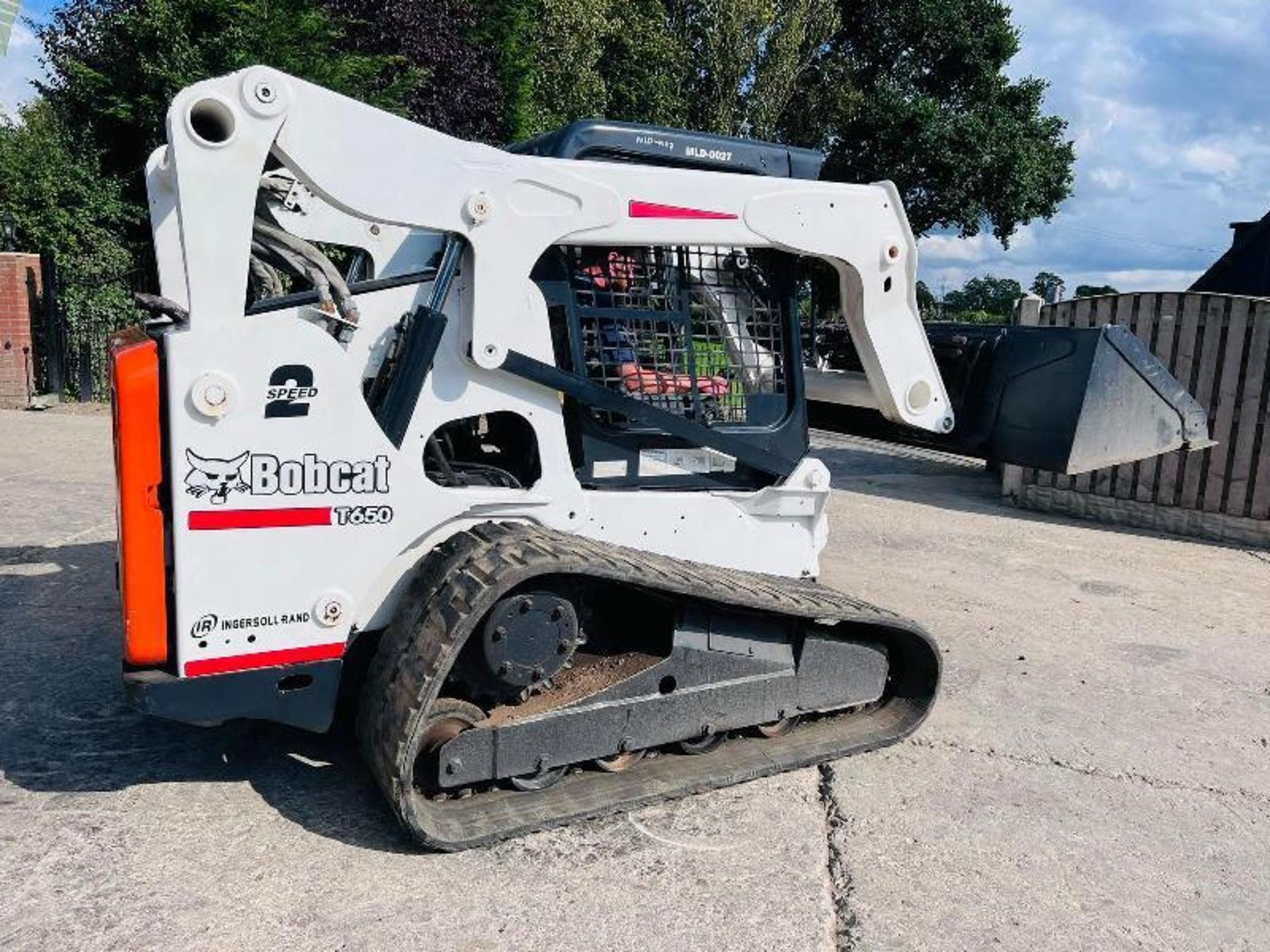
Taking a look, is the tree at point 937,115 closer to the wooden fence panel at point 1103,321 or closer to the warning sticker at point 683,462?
the wooden fence panel at point 1103,321

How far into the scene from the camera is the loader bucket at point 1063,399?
4293 millimetres

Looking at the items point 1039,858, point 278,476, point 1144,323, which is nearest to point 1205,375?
point 1144,323

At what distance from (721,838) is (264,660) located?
4.93 ft

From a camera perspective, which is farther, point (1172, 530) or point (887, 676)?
point (1172, 530)

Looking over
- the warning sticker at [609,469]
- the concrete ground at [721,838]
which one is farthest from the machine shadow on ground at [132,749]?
the warning sticker at [609,469]

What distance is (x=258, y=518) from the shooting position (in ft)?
9.91

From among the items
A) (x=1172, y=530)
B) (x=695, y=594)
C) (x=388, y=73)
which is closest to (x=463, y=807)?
(x=695, y=594)

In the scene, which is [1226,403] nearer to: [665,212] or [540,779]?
[665,212]

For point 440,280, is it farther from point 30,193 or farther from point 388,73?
point 388,73

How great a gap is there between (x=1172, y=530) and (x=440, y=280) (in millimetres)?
6975

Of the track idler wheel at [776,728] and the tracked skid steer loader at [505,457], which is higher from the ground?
the tracked skid steer loader at [505,457]

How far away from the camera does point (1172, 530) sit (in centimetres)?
826

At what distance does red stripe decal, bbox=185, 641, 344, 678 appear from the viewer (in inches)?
119

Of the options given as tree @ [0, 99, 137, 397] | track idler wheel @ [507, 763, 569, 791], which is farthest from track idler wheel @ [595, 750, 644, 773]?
tree @ [0, 99, 137, 397]
